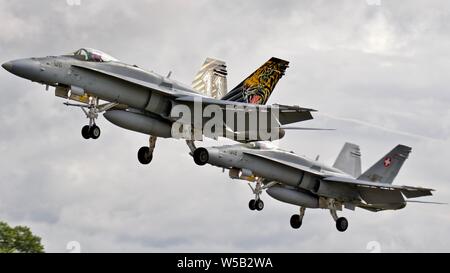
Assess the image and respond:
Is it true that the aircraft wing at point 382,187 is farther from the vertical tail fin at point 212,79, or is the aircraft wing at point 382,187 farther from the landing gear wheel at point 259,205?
the vertical tail fin at point 212,79

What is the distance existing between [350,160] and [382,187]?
21.0 ft

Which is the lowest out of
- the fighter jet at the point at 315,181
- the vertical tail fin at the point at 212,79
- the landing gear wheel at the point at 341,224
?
the landing gear wheel at the point at 341,224

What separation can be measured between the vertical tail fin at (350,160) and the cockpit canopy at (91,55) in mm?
18851

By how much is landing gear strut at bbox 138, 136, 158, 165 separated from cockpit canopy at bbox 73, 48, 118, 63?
15.2 ft

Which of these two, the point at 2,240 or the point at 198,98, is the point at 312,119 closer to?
the point at 198,98

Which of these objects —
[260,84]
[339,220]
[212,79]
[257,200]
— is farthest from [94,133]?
[339,220]

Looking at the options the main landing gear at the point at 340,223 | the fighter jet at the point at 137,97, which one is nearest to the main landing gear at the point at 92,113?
the fighter jet at the point at 137,97

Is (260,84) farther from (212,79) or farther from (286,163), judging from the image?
(286,163)

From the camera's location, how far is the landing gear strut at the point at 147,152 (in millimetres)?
43812

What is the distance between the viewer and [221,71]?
5012 centimetres

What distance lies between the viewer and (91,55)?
39.8 metres

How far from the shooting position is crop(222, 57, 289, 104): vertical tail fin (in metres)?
46.4

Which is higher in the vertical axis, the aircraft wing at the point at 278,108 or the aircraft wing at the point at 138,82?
the aircraft wing at the point at 138,82

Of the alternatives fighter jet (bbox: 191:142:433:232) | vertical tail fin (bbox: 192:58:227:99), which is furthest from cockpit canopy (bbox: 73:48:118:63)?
vertical tail fin (bbox: 192:58:227:99)
